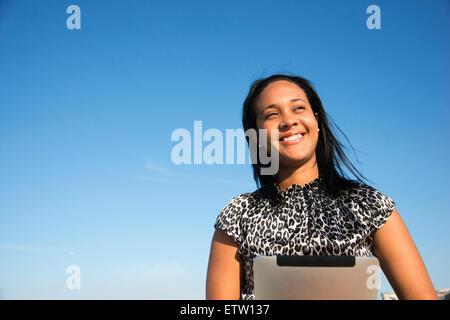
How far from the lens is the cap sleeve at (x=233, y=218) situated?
10.4ft

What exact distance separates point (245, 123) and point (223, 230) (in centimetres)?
107

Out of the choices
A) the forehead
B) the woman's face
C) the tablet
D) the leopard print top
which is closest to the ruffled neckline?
the leopard print top

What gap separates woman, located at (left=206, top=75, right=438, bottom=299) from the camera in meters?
2.90

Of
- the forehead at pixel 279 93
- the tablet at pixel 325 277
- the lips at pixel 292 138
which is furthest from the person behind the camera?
the forehead at pixel 279 93

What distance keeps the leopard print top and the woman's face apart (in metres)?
0.28

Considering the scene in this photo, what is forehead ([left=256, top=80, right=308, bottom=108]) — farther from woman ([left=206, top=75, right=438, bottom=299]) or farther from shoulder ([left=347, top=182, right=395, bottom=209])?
shoulder ([left=347, top=182, right=395, bottom=209])

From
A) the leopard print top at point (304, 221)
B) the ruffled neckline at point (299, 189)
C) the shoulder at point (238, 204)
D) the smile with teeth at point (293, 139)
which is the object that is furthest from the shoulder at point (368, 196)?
the shoulder at point (238, 204)

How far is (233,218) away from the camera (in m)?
3.25

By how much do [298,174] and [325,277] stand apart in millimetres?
1282

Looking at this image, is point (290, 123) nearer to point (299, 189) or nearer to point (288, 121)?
point (288, 121)

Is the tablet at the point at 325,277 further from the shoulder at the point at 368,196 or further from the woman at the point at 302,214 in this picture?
the shoulder at the point at 368,196

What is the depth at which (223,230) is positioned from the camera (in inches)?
125
